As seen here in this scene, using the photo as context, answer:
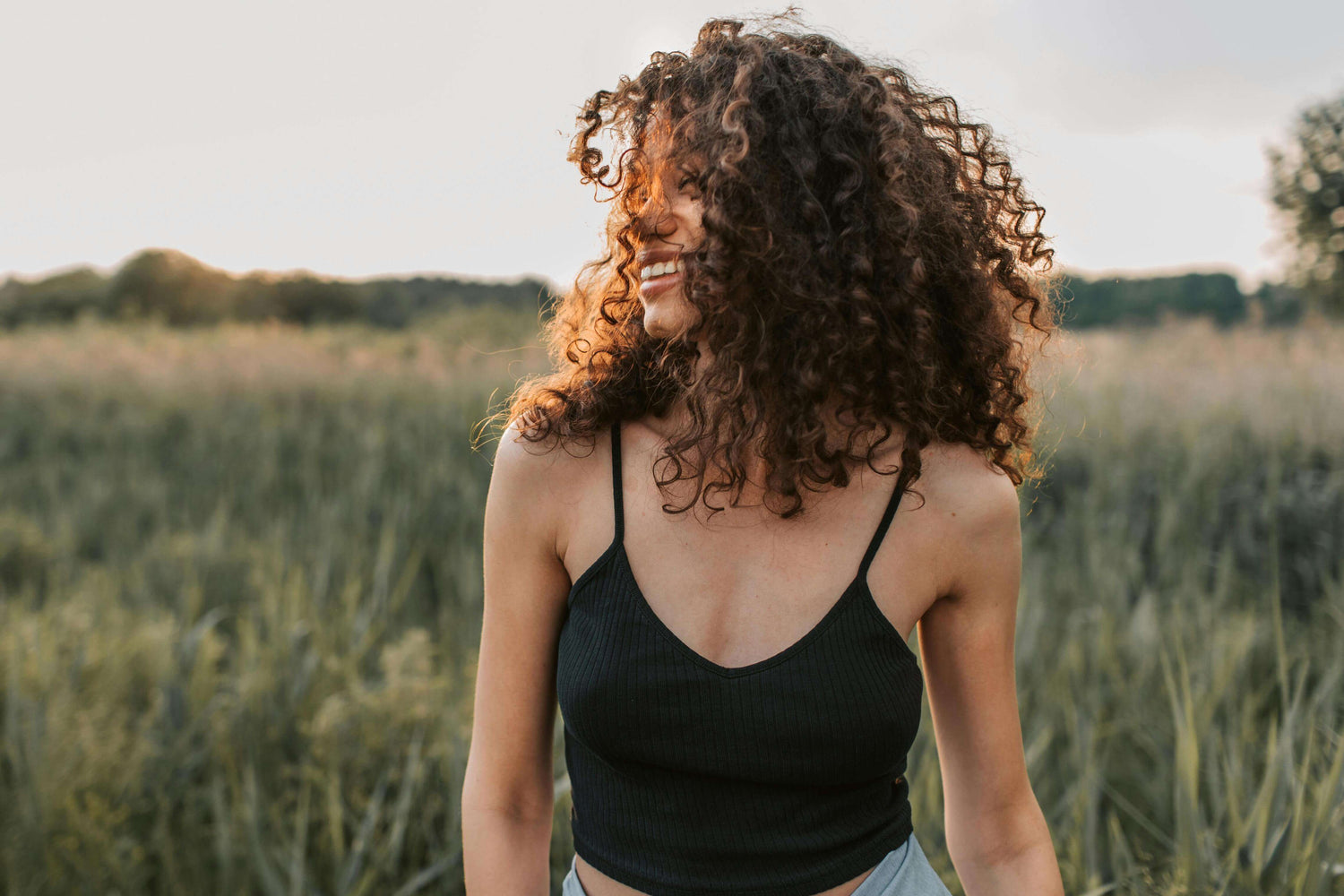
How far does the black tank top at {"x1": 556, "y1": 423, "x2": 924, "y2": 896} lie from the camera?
103 cm

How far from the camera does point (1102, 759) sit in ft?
8.15

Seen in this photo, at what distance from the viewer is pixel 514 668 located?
1.16 meters

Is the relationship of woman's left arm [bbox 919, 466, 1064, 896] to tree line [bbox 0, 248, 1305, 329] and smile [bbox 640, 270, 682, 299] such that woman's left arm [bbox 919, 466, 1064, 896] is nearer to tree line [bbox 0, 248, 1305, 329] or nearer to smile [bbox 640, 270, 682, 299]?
smile [bbox 640, 270, 682, 299]

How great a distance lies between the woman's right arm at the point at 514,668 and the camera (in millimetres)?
1143

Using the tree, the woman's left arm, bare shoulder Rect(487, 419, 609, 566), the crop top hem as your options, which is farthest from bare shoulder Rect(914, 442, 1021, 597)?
the tree

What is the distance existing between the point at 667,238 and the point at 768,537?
1.39ft

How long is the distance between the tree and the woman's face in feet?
21.5

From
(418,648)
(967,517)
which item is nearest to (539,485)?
(967,517)

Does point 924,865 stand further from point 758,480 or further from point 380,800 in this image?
point 380,800

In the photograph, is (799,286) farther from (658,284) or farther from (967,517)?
(967,517)

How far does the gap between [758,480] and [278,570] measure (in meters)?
2.77

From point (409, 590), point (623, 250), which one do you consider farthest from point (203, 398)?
point (623, 250)

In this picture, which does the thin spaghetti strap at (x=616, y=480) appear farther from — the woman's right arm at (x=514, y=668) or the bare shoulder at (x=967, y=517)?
the bare shoulder at (x=967, y=517)

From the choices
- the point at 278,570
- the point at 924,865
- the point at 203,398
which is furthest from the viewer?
the point at 203,398
